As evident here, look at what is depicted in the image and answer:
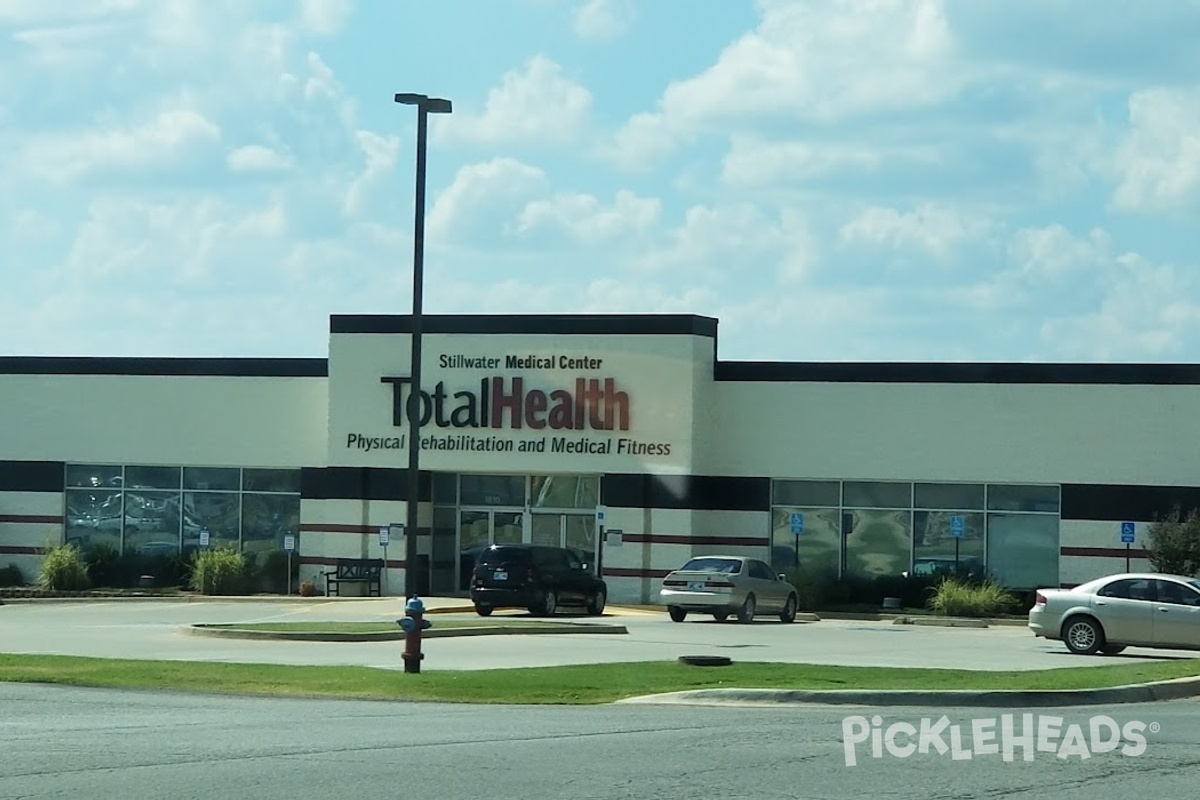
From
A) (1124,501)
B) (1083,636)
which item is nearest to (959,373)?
(1124,501)

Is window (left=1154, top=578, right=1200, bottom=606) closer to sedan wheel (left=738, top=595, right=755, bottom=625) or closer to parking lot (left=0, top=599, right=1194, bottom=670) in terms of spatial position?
parking lot (left=0, top=599, right=1194, bottom=670)

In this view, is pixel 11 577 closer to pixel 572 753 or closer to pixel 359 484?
pixel 359 484

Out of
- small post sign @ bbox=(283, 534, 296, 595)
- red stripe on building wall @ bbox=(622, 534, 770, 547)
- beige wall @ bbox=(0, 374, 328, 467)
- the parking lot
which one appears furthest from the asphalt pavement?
beige wall @ bbox=(0, 374, 328, 467)

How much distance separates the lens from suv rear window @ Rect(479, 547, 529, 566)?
37781mm

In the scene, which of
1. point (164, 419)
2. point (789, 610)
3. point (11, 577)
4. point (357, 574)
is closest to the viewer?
point (789, 610)

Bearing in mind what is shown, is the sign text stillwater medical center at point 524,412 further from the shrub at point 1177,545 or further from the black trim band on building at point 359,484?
the shrub at point 1177,545

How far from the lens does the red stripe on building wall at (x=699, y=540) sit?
4356cm

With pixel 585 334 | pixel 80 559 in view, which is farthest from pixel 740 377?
pixel 80 559

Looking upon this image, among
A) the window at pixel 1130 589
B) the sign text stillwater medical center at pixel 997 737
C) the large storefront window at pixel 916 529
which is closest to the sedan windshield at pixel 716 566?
the large storefront window at pixel 916 529

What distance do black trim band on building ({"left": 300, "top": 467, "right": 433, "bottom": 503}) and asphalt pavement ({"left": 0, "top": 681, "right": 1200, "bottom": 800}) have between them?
2661cm

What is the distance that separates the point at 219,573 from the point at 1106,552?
70.2 ft


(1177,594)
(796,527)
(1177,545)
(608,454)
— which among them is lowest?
(1177,594)

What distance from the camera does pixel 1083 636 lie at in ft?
96.1

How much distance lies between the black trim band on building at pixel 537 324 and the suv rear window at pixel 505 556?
7.17 m
